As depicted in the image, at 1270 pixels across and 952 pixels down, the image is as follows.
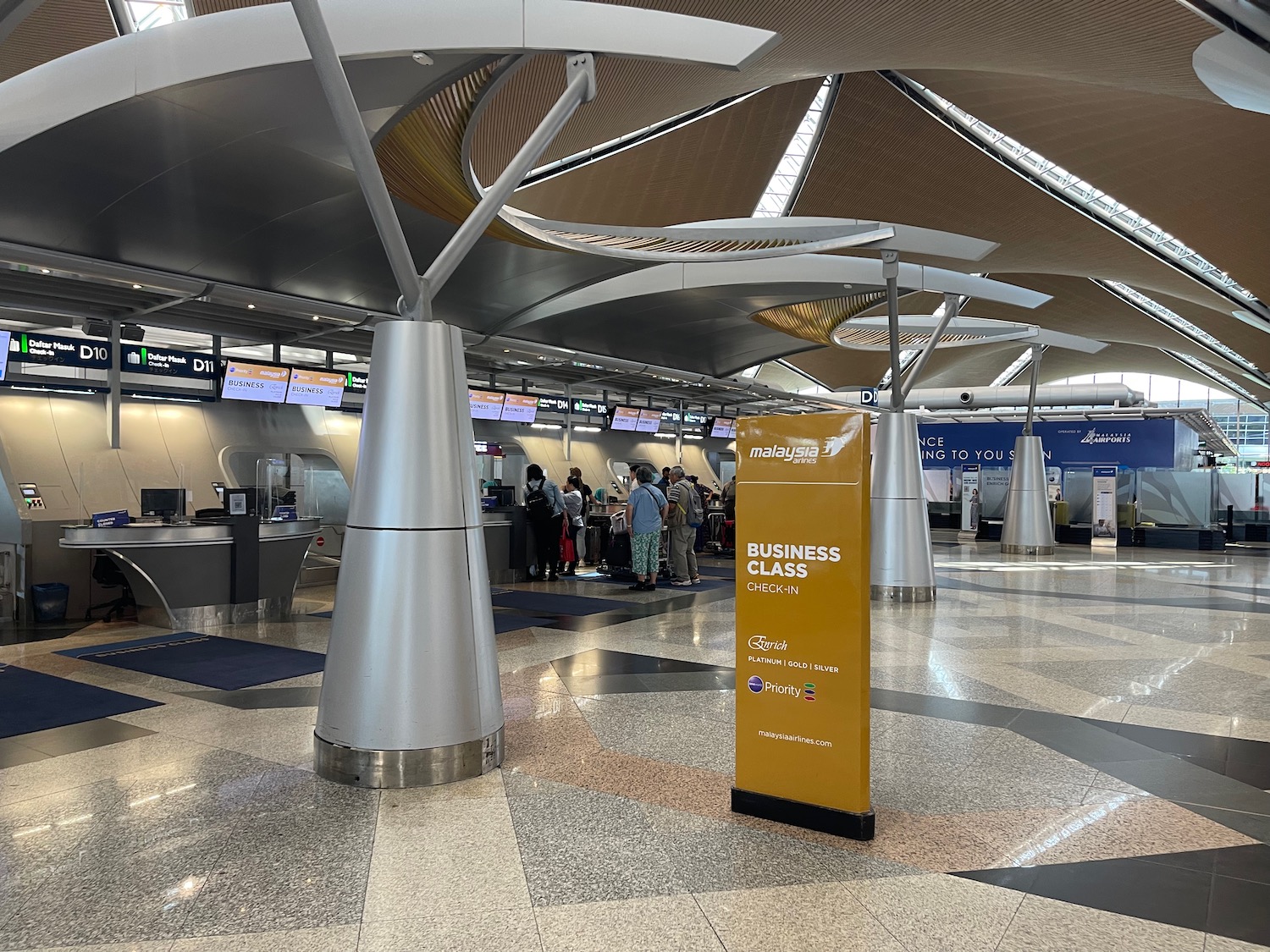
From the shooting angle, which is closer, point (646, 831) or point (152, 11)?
point (646, 831)

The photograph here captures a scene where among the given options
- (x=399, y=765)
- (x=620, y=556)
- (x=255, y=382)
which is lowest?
(x=399, y=765)

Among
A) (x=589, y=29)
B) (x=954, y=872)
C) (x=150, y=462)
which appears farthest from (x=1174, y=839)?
(x=150, y=462)

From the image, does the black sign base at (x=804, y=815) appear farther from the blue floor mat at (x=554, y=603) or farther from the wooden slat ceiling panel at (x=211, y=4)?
the wooden slat ceiling panel at (x=211, y=4)

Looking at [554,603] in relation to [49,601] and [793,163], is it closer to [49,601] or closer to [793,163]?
[49,601]

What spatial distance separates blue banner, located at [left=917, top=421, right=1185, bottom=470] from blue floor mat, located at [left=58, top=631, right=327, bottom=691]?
2750 cm

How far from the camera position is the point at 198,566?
10.6 metres

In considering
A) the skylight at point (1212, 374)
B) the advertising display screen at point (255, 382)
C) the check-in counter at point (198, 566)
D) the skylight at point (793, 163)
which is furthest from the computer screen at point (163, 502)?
the skylight at point (1212, 374)

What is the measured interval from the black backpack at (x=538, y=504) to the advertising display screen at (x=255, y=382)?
4485mm

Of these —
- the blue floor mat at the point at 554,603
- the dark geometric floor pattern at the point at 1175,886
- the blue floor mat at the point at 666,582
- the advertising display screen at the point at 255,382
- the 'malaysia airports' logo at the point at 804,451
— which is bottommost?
the dark geometric floor pattern at the point at 1175,886

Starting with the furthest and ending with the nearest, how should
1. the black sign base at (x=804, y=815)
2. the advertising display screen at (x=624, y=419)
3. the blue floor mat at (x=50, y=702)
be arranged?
the advertising display screen at (x=624, y=419)
the blue floor mat at (x=50, y=702)
the black sign base at (x=804, y=815)

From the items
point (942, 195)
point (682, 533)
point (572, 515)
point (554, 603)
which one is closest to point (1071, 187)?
point (942, 195)

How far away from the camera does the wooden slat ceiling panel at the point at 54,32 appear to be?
10.6 meters

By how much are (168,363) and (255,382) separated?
130 centimetres

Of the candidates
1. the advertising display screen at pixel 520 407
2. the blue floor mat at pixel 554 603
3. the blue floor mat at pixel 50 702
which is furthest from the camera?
the advertising display screen at pixel 520 407
